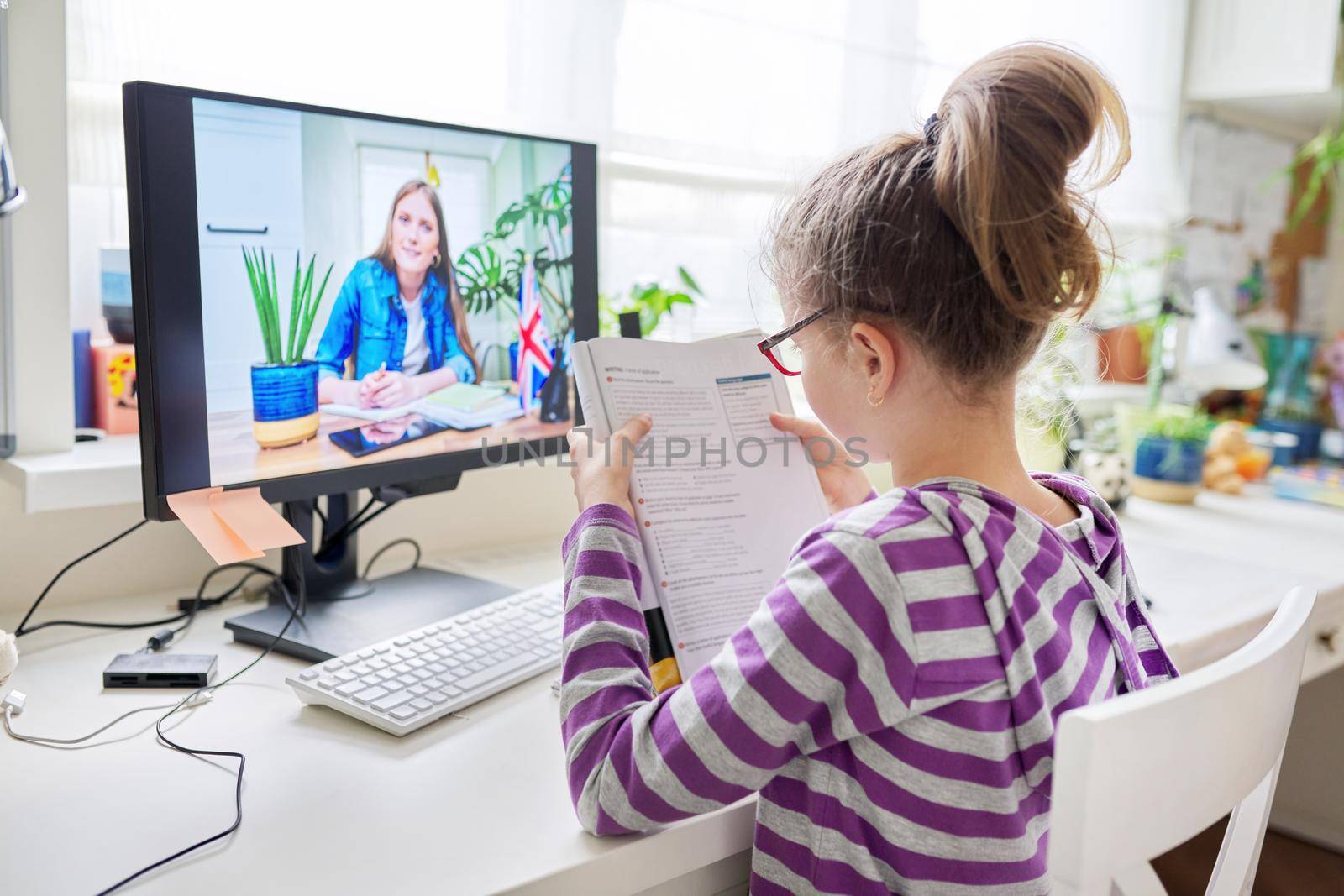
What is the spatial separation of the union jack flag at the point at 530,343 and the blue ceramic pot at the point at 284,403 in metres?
0.23

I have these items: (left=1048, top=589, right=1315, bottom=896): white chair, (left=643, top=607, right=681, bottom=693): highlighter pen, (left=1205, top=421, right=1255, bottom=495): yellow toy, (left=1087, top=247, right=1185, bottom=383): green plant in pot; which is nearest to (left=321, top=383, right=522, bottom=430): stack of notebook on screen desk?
(left=643, top=607, right=681, bottom=693): highlighter pen

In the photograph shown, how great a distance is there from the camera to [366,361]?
0.89 m

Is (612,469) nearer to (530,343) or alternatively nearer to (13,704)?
(530,343)

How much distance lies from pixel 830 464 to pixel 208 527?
21.0 inches

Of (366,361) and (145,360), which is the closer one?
(145,360)

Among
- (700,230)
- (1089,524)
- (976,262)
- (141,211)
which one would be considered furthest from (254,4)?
(1089,524)

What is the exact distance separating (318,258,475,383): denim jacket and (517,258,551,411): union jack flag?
3.9 inches

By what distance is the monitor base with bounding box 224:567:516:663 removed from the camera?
89cm

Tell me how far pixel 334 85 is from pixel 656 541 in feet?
2.34

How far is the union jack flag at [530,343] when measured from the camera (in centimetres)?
102

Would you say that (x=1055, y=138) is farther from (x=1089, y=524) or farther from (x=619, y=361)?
(x=619, y=361)

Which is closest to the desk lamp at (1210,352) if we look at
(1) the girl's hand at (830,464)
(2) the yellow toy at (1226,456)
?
(2) the yellow toy at (1226,456)

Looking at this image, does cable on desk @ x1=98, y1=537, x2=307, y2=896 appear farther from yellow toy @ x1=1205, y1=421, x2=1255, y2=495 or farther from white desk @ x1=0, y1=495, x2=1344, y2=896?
yellow toy @ x1=1205, y1=421, x2=1255, y2=495

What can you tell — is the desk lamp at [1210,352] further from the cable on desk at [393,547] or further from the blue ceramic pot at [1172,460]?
the cable on desk at [393,547]
